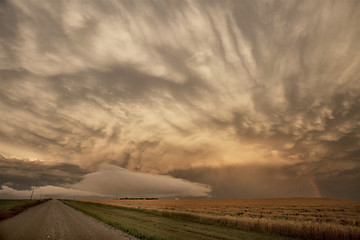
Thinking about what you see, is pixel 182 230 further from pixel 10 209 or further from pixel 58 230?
pixel 10 209

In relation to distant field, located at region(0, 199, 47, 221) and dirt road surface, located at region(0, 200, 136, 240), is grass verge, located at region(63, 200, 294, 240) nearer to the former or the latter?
dirt road surface, located at region(0, 200, 136, 240)

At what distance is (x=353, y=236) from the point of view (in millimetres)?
16188

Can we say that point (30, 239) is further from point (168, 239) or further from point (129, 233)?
point (168, 239)

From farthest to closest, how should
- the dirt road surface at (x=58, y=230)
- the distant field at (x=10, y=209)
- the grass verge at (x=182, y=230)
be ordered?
the distant field at (x=10, y=209)
the grass verge at (x=182, y=230)
the dirt road surface at (x=58, y=230)

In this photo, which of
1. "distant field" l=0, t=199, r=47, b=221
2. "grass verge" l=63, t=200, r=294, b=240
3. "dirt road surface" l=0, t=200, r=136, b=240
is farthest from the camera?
"distant field" l=0, t=199, r=47, b=221

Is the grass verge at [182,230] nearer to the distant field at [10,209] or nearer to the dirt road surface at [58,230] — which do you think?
the dirt road surface at [58,230]

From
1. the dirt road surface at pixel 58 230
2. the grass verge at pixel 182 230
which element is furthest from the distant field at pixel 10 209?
A: the grass verge at pixel 182 230

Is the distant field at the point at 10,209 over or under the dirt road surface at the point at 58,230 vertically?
over

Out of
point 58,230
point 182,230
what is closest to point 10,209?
point 58,230

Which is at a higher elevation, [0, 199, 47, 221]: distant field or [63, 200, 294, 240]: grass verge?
[0, 199, 47, 221]: distant field

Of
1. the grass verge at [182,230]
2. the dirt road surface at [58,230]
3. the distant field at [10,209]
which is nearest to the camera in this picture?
the dirt road surface at [58,230]

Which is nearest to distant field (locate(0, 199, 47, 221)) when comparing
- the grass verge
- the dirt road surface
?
the dirt road surface

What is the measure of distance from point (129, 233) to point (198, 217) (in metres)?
14.7

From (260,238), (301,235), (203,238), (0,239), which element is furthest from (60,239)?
(301,235)
